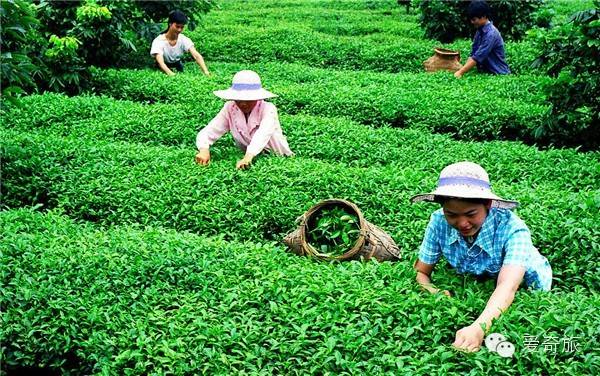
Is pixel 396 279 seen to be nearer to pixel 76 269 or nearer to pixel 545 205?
pixel 545 205

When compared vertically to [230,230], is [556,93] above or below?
above

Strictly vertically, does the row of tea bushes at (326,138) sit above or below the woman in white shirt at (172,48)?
below

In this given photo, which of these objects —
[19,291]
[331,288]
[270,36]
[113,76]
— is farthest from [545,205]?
[270,36]

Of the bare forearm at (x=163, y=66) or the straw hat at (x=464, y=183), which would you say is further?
the bare forearm at (x=163, y=66)

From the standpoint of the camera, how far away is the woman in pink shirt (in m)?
6.62

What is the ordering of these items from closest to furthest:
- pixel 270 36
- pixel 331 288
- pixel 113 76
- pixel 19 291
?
pixel 331 288 < pixel 19 291 < pixel 113 76 < pixel 270 36

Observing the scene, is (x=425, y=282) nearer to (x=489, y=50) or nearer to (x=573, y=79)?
(x=573, y=79)

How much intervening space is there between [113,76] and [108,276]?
23.0 ft

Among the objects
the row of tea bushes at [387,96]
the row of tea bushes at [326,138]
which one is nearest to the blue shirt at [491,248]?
the row of tea bushes at [326,138]

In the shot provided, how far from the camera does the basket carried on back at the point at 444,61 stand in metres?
11.9

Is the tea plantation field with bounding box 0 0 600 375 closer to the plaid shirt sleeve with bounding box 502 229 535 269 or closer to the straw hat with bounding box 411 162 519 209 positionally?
the plaid shirt sleeve with bounding box 502 229 535 269

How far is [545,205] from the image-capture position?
18.7 ft

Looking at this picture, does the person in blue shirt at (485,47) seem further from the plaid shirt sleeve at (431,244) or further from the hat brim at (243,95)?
the plaid shirt sleeve at (431,244)

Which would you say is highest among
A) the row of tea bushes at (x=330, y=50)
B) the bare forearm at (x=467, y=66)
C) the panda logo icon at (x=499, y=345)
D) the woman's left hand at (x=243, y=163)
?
the panda logo icon at (x=499, y=345)
